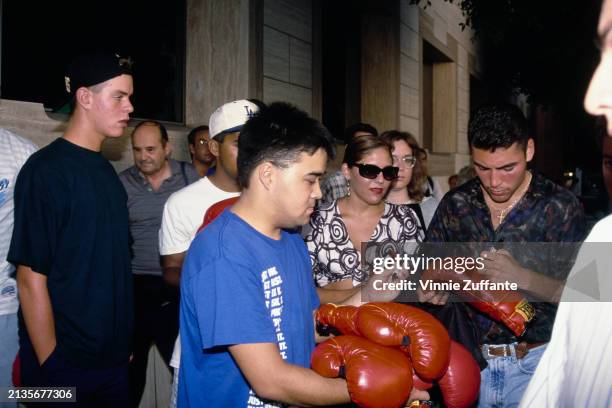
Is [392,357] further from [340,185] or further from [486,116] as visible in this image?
[340,185]

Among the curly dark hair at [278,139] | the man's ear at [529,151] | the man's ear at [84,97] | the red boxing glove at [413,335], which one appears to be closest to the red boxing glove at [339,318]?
the red boxing glove at [413,335]

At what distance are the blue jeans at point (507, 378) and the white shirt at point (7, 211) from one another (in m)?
2.37

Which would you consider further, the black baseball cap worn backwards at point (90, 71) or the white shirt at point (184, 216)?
the white shirt at point (184, 216)

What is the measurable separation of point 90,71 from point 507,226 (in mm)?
2258

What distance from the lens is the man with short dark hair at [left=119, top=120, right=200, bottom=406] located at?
394 cm

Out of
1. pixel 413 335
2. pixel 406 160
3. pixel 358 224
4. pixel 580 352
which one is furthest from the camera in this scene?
pixel 406 160

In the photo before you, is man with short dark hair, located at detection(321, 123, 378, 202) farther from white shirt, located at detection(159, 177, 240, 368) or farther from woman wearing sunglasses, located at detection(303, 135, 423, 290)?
white shirt, located at detection(159, 177, 240, 368)

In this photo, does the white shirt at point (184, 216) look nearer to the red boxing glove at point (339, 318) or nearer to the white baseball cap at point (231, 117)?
the white baseball cap at point (231, 117)

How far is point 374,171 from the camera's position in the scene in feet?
11.0

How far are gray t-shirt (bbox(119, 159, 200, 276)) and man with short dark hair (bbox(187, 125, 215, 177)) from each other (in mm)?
466

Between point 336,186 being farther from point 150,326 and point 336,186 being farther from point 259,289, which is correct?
point 259,289

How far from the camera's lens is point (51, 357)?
7.96ft

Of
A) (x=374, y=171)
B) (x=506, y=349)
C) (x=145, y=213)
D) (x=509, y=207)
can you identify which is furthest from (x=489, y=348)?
(x=145, y=213)

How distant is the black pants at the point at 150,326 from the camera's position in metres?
3.88
